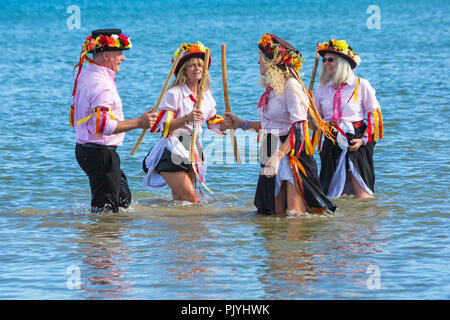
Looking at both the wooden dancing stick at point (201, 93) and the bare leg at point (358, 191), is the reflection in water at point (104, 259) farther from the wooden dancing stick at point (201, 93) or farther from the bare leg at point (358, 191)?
the bare leg at point (358, 191)

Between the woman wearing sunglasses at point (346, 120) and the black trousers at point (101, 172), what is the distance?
7.96 feet

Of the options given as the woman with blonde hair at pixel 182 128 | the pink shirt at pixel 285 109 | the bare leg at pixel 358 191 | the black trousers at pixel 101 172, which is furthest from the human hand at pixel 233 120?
the bare leg at pixel 358 191

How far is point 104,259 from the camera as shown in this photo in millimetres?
7738

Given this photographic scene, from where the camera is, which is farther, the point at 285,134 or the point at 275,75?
the point at 285,134

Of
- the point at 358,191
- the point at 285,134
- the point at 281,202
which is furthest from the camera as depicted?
the point at 358,191

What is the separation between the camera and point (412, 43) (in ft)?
108

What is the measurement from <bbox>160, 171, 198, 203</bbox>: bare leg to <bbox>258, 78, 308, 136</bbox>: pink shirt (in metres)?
1.34

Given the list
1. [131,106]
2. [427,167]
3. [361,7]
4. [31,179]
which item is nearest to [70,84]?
[131,106]

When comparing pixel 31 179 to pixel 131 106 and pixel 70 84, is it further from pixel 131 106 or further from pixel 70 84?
pixel 70 84

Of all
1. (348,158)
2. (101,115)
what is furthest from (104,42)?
(348,158)

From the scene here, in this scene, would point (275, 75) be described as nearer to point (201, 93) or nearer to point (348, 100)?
point (201, 93)

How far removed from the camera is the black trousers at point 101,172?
8484 millimetres

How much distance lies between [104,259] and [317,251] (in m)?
1.87

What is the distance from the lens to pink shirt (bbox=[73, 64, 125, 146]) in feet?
26.9
